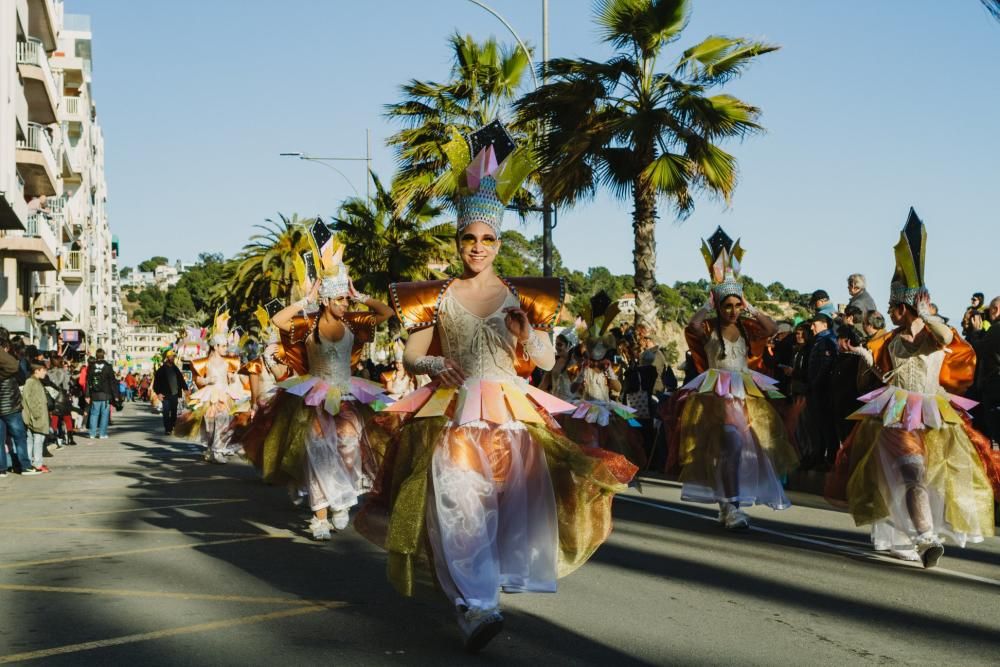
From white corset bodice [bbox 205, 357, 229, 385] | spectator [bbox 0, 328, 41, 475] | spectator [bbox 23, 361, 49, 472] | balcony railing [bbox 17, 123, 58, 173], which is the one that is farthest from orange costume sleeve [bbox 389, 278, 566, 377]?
balcony railing [bbox 17, 123, 58, 173]

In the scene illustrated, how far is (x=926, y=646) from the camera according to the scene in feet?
19.0

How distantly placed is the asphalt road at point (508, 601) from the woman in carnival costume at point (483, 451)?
411 millimetres

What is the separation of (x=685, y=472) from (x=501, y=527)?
4.86 m

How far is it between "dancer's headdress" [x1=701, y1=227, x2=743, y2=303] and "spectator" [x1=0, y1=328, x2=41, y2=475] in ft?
34.7

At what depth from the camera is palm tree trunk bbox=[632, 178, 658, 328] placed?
19.1 m

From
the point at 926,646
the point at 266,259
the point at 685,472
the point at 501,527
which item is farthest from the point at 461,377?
the point at 266,259

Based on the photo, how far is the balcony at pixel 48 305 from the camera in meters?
49.8

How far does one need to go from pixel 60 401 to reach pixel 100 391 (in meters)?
4.28

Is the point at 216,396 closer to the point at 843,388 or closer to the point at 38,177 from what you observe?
the point at 843,388

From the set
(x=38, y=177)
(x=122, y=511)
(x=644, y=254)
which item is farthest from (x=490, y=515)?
(x=38, y=177)

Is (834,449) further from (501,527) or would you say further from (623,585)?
(501,527)

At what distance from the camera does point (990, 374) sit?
12414 millimetres

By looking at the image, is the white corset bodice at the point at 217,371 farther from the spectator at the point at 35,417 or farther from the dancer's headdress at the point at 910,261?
the dancer's headdress at the point at 910,261

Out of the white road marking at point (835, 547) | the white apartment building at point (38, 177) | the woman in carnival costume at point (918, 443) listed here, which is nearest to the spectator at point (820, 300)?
the white road marking at point (835, 547)
